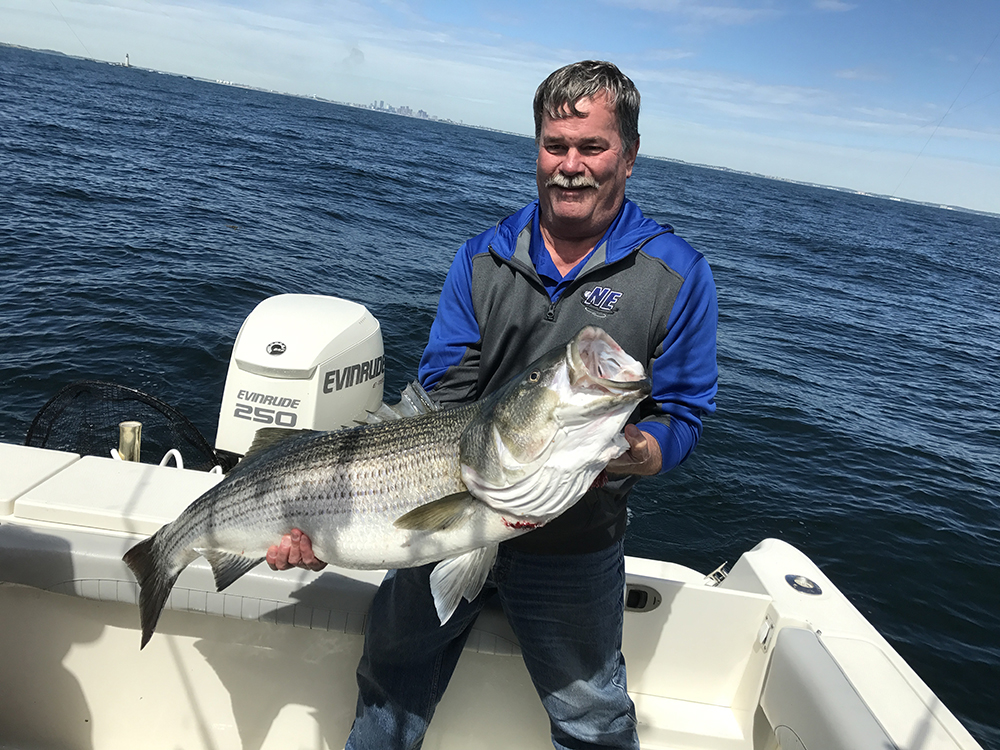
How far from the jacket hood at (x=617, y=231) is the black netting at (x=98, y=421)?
2775 mm

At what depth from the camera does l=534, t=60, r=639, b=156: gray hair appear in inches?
111

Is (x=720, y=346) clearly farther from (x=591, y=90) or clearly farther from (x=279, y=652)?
(x=279, y=652)

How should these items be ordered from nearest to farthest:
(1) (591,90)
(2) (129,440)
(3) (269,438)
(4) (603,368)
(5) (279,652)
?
1. (4) (603,368)
2. (1) (591,90)
3. (3) (269,438)
4. (5) (279,652)
5. (2) (129,440)

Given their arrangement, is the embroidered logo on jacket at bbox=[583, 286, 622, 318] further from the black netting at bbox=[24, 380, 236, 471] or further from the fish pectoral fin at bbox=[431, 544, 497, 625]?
the black netting at bbox=[24, 380, 236, 471]

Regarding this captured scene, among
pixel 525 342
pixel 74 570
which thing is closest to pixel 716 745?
pixel 525 342

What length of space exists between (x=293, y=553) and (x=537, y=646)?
1125 millimetres

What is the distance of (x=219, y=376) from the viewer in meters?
10.8

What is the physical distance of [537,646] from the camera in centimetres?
293

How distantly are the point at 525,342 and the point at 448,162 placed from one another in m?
62.6

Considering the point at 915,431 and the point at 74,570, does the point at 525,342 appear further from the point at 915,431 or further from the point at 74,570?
the point at 915,431

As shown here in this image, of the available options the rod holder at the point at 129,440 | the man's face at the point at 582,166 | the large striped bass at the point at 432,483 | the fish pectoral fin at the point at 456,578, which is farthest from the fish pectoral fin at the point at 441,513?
the rod holder at the point at 129,440

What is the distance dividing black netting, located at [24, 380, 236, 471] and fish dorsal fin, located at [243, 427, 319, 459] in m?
1.73

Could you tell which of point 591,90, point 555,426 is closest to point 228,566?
point 555,426

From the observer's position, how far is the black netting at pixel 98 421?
4.59 metres
